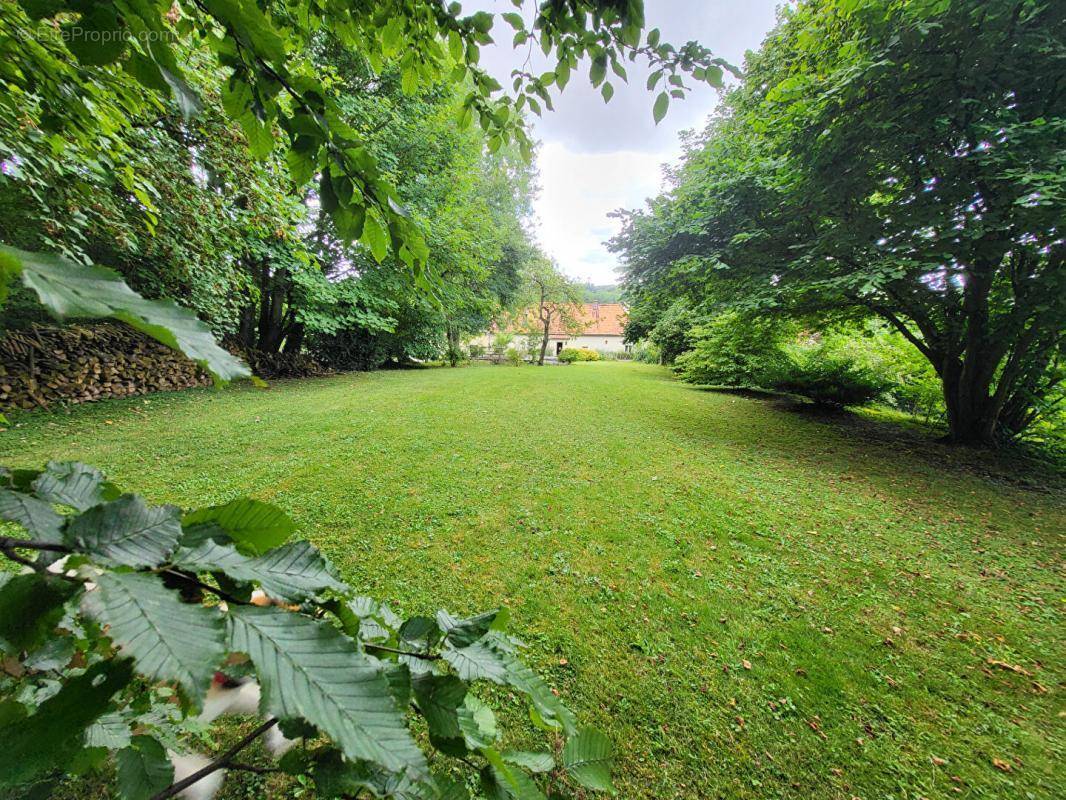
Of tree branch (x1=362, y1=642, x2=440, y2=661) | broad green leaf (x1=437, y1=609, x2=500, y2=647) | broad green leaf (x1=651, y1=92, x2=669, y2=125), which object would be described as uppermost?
broad green leaf (x1=651, y1=92, x2=669, y2=125)

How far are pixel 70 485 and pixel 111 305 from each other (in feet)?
1.00

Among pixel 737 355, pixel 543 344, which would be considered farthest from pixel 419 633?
pixel 543 344

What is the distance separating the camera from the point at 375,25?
160cm

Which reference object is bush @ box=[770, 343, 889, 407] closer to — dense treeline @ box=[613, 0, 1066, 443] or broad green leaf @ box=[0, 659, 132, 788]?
dense treeline @ box=[613, 0, 1066, 443]

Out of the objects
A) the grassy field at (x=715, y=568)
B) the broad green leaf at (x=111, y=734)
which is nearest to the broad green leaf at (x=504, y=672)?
the broad green leaf at (x=111, y=734)

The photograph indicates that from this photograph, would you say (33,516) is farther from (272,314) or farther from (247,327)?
(247,327)

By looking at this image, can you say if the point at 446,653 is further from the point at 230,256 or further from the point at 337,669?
the point at 230,256

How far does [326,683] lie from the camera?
43cm

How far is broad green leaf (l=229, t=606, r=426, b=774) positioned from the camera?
41 cm

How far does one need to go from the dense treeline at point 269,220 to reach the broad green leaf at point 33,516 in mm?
548

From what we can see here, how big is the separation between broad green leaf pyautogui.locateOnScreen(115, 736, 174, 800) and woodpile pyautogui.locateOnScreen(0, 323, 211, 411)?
5427 mm

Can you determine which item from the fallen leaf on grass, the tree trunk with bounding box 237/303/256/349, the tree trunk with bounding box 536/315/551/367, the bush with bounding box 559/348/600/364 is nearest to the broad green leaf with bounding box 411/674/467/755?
the fallen leaf on grass

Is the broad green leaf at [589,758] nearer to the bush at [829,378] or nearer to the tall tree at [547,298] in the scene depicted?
the bush at [829,378]

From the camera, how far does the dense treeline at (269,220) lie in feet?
10.8
